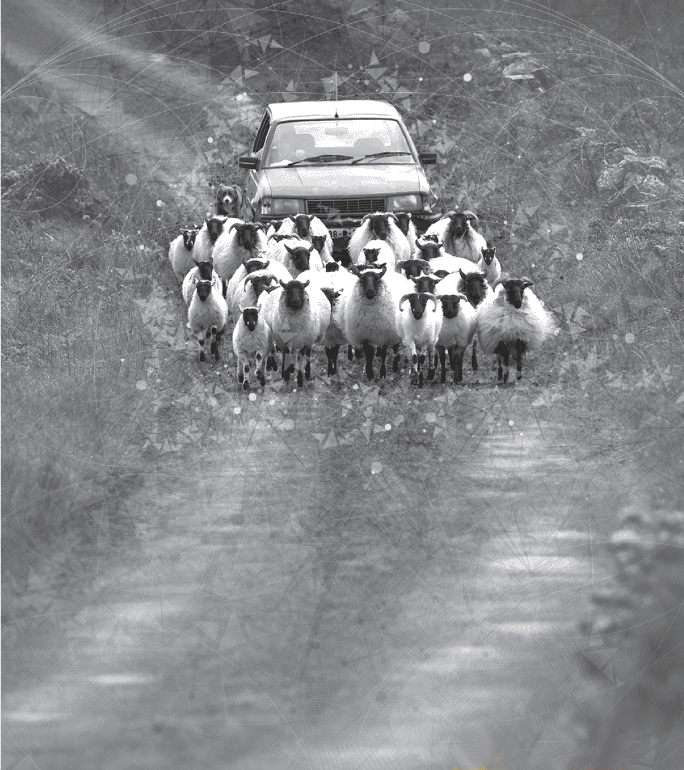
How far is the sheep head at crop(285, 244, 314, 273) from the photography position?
13.6m

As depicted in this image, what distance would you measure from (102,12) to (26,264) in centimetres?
217

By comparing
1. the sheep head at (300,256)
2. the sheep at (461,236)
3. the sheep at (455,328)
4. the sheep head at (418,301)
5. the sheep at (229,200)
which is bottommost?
the sheep at (455,328)

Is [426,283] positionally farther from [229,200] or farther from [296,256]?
[229,200]

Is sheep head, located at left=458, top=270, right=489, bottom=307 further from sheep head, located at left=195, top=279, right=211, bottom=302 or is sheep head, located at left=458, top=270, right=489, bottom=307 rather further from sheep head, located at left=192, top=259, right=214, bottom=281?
sheep head, located at left=192, top=259, right=214, bottom=281

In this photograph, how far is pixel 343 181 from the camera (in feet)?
46.7

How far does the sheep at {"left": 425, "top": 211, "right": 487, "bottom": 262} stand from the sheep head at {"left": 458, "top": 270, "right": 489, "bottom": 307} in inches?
67.3

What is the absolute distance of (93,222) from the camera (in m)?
9.95

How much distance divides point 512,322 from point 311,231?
3775 millimetres

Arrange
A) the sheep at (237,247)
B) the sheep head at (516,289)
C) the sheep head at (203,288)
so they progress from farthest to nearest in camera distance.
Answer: the sheep at (237,247)
the sheep head at (203,288)
the sheep head at (516,289)

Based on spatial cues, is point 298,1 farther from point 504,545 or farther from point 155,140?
point 504,545

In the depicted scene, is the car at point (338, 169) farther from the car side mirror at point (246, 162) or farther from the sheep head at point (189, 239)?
the sheep head at point (189, 239)

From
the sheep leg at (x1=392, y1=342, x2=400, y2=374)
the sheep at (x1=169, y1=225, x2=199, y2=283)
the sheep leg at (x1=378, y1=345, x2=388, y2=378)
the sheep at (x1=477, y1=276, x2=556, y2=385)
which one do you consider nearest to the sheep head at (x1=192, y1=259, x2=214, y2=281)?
the sheep at (x1=169, y1=225, x2=199, y2=283)

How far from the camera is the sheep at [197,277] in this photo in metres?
13.5

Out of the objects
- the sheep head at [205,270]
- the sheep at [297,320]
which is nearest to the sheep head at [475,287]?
the sheep at [297,320]
